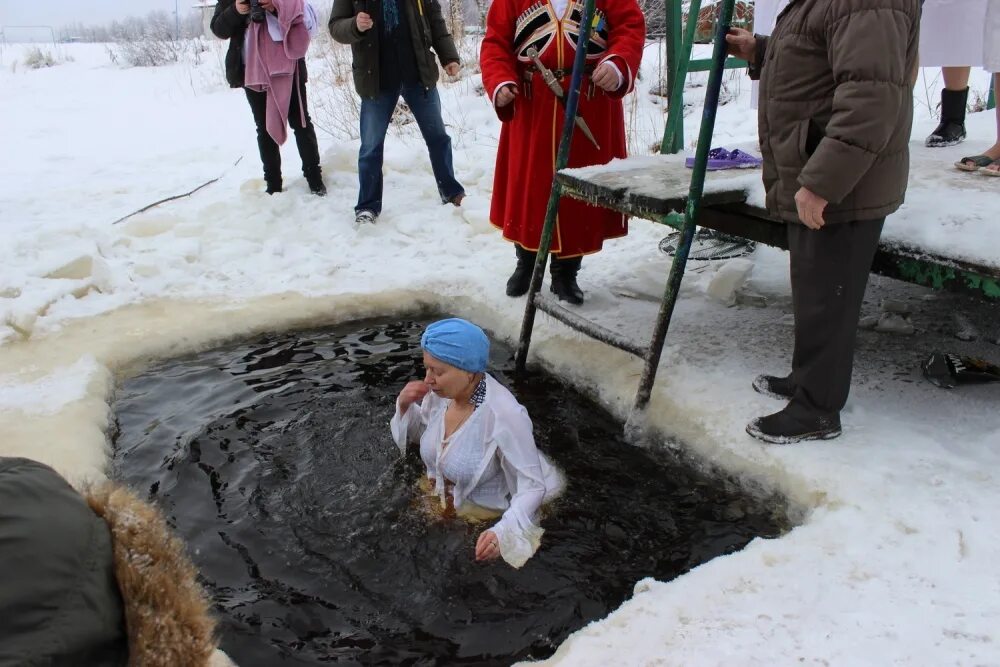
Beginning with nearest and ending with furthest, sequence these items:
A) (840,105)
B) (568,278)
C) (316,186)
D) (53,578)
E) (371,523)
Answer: (53,578), (840,105), (371,523), (568,278), (316,186)

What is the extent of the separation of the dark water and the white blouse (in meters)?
0.13

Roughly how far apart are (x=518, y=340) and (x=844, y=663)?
2.83 meters

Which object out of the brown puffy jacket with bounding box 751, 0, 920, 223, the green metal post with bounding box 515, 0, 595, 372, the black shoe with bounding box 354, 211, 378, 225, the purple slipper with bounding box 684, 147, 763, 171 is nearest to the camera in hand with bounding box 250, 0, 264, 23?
the black shoe with bounding box 354, 211, 378, 225

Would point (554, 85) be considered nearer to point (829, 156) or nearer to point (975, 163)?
point (829, 156)

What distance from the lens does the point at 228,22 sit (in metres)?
6.28

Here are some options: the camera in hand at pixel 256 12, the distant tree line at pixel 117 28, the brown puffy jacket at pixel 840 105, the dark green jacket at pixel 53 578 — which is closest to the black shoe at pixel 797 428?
the brown puffy jacket at pixel 840 105

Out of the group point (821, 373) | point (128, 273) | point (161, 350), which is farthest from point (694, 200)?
point (128, 273)

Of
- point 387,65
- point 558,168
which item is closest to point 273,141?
point 387,65

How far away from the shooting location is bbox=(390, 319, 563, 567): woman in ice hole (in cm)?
297

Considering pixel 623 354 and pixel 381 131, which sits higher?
pixel 381 131

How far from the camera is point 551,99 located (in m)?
4.45

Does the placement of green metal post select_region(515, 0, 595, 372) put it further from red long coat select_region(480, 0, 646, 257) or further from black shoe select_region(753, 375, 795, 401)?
black shoe select_region(753, 375, 795, 401)

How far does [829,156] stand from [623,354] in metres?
1.84

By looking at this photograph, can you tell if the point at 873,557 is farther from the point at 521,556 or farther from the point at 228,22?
the point at 228,22
